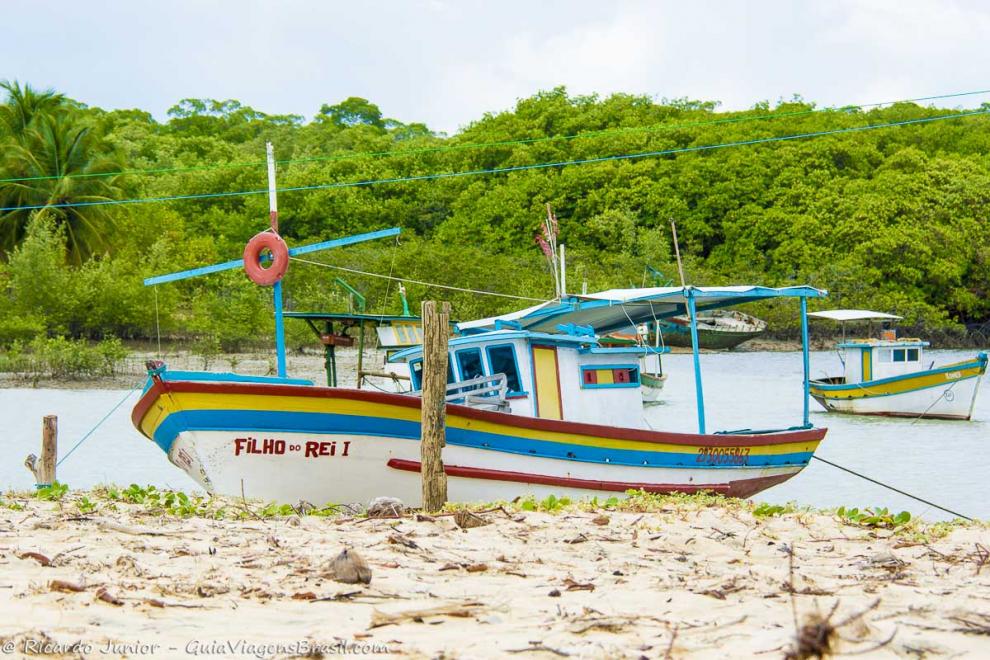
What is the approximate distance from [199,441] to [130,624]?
5976 millimetres

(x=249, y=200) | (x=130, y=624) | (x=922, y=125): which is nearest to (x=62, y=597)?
(x=130, y=624)

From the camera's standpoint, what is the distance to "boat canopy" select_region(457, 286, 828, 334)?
13422 millimetres

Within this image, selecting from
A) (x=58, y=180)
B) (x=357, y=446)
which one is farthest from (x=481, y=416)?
(x=58, y=180)

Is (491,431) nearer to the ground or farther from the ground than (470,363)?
nearer to the ground

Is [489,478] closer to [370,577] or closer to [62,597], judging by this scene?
[370,577]

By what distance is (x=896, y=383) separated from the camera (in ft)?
90.1

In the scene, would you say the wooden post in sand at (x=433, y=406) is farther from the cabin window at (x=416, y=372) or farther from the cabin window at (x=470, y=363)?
the cabin window at (x=416, y=372)

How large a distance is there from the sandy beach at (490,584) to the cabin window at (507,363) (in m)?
3.55

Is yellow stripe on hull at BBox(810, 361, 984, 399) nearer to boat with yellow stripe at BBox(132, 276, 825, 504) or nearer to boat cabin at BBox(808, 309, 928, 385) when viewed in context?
boat cabin at BBox(808, 309, 928, 385)

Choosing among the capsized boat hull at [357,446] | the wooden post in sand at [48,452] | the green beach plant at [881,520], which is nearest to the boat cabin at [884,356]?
the capsized boat hull at [357,446]

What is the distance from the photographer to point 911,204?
62000mm

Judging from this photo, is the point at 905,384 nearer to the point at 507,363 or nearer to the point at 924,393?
the point at 924,393

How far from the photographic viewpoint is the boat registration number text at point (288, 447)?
11.0 metres

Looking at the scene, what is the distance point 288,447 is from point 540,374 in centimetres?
330
